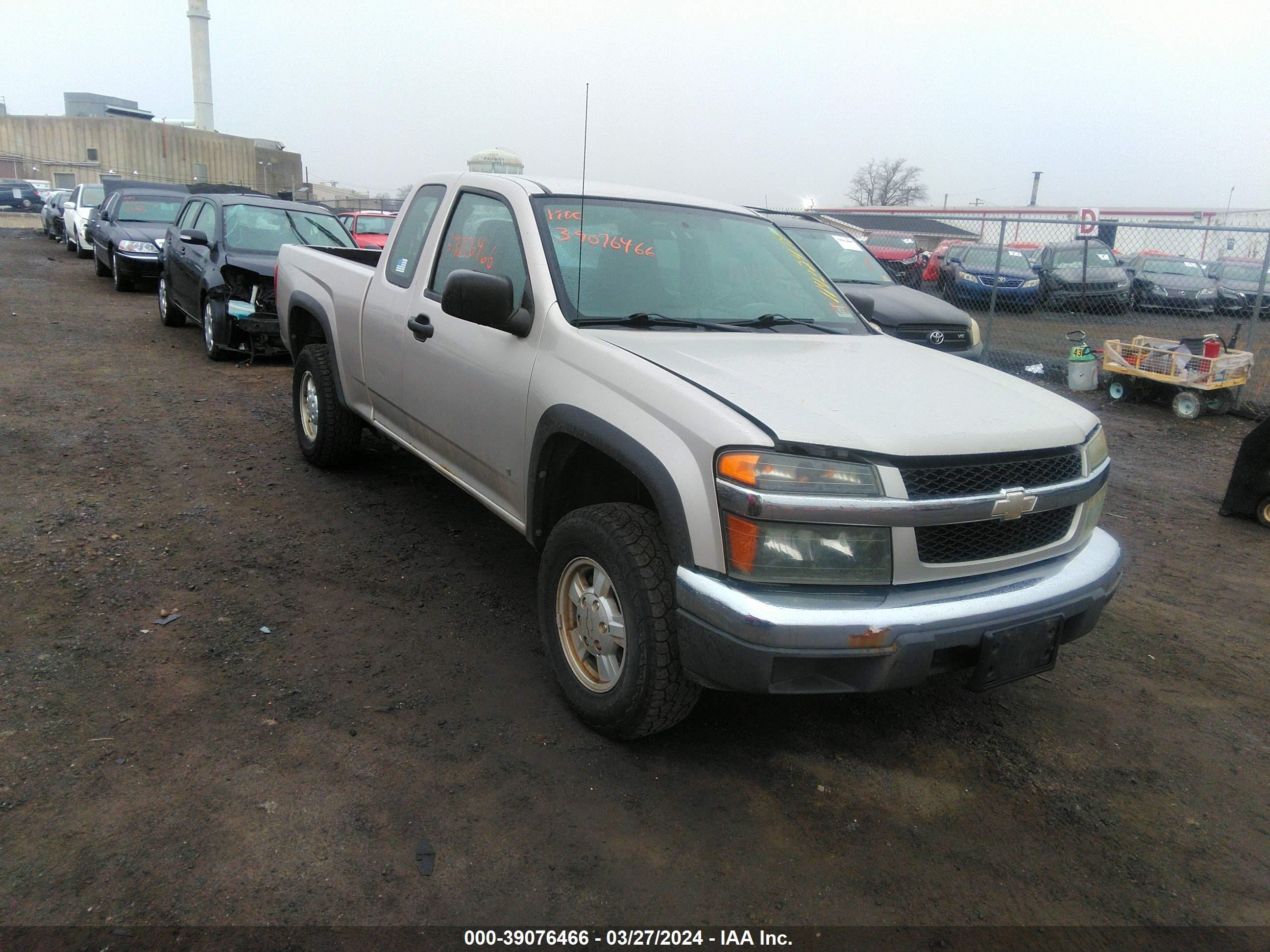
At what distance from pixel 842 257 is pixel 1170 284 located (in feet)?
24.0

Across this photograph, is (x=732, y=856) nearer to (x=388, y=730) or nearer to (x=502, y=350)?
Answer: (x=388, y=730)

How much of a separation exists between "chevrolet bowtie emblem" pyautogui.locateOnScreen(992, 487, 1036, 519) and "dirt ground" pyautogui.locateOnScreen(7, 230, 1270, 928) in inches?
Answer: 36.9

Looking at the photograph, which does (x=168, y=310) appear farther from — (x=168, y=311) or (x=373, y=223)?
(x=373, y=223)

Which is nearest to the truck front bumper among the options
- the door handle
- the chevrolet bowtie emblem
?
the chevrolet bowtie emblem

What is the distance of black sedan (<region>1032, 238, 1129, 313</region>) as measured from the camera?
485 inches

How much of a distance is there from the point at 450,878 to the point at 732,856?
2.67ft

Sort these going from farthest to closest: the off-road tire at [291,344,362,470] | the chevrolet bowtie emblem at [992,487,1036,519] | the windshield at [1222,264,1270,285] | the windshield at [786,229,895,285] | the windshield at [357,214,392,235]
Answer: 1. the windshield at [357,214,392,235]
2. the windshield at [1222,264,1270,285]
3. the windshield at [786,229,895,285]
4. the off-road tire at [291,344,362,470]
5. the chevrolet bowtie emblem at [992,487,1036,519]

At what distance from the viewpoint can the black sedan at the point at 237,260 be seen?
9266 millimetres

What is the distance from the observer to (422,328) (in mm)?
4180

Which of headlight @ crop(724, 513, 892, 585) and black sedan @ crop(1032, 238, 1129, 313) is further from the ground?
black sedan @ crop(1032, 238, 1129, 313)

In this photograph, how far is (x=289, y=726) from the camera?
319 centimetres

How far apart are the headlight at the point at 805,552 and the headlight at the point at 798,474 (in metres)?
0.10

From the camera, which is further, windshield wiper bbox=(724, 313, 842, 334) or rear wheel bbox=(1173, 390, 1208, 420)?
Result: rear wheel bbox=(1173, 390, 1208, 420)

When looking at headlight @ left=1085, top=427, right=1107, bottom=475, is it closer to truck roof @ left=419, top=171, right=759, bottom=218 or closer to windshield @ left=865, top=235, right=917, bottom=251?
truck roof @ left=419, top=171, right=759, bottom=218
